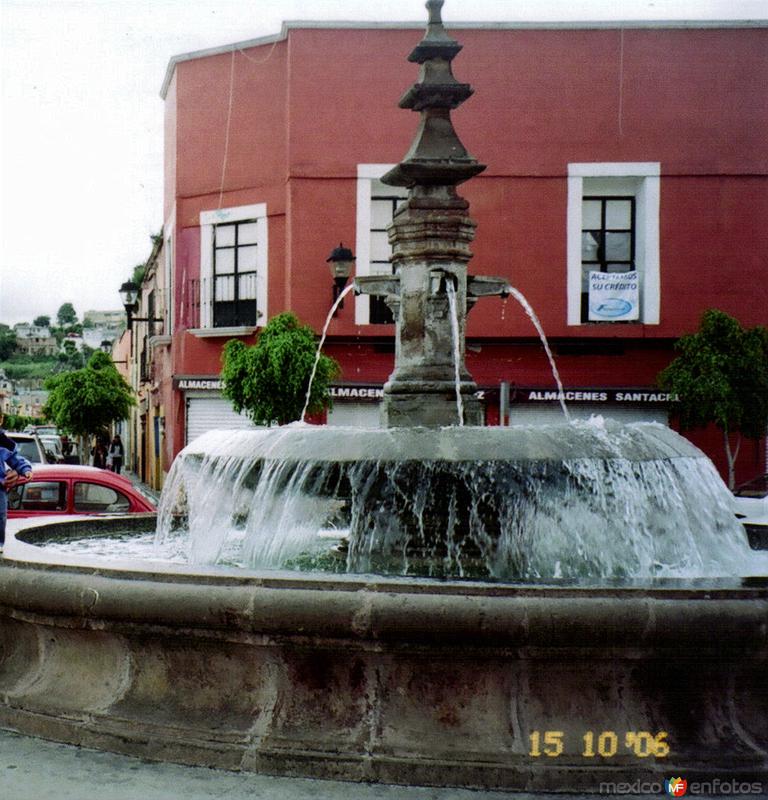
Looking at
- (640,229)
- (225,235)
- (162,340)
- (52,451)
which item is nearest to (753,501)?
(640,229)

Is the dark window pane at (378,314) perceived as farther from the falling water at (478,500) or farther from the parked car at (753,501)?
the falling water at (478,500)

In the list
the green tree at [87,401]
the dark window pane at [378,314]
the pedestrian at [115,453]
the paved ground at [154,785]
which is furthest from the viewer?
the pedestrian at [115,453]

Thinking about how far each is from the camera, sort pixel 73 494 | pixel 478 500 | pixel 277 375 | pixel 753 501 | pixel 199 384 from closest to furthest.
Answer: pixel 478 500, pixel 73 494, pixel 753 501, pixel 277 375, pixel 199 384

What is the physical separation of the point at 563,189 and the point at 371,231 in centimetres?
390

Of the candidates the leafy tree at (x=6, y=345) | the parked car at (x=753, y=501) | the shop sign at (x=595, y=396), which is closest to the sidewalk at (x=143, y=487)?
the shop sign at (x=595, y=396)

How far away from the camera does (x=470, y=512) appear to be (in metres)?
5.68

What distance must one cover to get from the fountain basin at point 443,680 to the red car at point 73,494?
7571 millimetres

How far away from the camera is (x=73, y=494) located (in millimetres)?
11953

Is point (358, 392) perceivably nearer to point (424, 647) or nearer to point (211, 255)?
point (211, 255)

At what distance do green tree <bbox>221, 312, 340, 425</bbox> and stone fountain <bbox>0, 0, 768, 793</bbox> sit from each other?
13.6m

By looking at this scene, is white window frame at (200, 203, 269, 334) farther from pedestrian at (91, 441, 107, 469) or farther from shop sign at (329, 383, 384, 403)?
pedestrian at (91, 441, 107, 469)

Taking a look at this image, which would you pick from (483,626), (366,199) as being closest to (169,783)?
(483,626)

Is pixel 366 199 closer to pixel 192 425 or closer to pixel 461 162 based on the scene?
pixel 192 425

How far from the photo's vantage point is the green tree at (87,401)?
27656 mm
